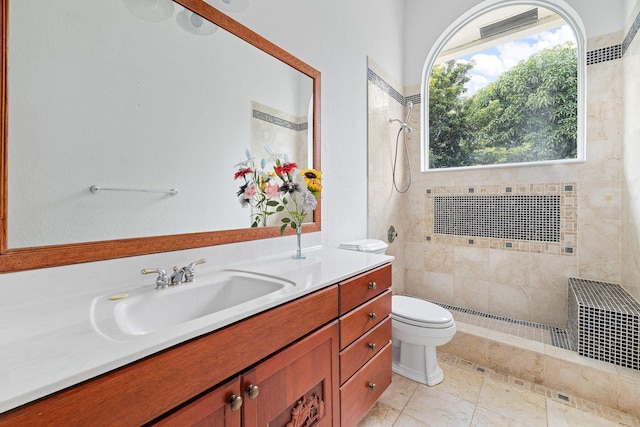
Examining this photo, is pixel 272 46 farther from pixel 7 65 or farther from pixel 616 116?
pixel 616 116

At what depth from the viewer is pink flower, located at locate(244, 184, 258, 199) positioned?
1.37 m

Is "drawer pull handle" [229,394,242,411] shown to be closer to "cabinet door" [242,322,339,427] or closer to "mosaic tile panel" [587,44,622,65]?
"cabinet door" [242,322,339,427]

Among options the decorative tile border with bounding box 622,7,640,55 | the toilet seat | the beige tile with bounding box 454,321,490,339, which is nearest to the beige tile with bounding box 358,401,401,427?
the toilet seat

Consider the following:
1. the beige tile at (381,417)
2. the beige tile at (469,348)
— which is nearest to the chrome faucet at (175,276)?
the beige tile at (381,417)

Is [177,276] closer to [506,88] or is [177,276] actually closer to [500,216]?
[500,216]

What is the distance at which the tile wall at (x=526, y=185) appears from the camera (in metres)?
1.94

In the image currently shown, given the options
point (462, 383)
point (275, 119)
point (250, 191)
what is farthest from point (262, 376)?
point (462, 383)

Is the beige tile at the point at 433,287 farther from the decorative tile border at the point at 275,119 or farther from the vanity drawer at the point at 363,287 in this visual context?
the decorative tile border at the point at 275,119

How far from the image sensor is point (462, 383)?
180 centimetres

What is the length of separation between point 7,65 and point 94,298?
A: 2.29 ft

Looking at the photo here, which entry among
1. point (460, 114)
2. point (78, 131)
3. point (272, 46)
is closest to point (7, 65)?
point (78, 131)

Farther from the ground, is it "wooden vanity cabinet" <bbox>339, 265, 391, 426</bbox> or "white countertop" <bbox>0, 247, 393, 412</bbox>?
"white countertop" <bbox>0, 247, 393, 412</bbox>

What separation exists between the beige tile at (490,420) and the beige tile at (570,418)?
0.21m

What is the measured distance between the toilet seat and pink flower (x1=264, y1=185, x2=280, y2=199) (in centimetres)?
110
